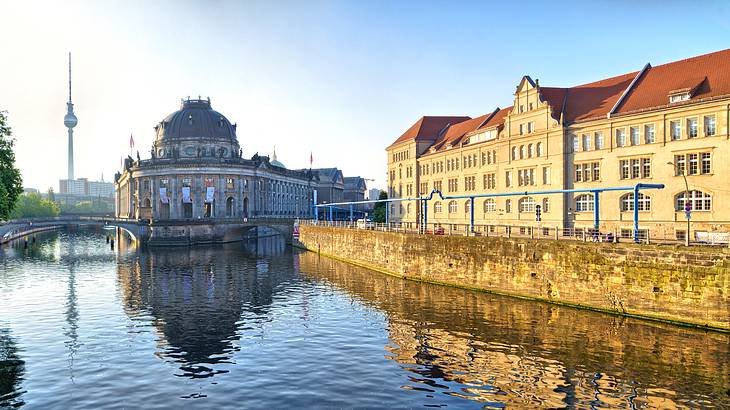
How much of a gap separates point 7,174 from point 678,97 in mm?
76890

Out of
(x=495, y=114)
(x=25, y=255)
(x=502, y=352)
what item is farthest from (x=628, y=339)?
(x=25, y=255)

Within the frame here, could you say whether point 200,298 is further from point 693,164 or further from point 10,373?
point 693,164

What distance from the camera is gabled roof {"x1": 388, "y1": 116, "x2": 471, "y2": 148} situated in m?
102

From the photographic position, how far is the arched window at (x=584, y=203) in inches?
2350

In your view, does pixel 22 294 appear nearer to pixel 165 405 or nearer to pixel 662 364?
pixel 165 405

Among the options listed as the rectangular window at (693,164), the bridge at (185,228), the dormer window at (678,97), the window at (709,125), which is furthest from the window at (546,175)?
the bridge at (185,228)

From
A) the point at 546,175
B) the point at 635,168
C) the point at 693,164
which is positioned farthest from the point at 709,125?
the point at 546,175

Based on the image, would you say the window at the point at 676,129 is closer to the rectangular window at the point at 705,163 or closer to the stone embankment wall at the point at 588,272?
the rectangular window at the point at 705,163

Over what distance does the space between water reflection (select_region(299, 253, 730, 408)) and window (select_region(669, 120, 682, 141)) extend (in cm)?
2435

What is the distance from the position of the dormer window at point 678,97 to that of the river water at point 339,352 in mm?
27597

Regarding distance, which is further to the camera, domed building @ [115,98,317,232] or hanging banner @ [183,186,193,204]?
domed building @ [115,98,317,232]

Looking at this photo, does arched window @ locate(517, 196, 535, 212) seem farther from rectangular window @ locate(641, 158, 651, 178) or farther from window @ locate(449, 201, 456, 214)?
window @ locate(449, 201, 456, 214)

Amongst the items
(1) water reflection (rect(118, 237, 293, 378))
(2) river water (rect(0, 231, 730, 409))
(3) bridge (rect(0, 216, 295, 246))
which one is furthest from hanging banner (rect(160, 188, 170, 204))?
(2) river water (rect(0, 231, 730, 409))

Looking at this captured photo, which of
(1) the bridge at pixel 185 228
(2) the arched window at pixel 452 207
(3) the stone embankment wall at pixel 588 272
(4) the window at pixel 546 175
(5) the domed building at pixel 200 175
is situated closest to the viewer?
(3) the stone embankment wall at pixel 588 272
